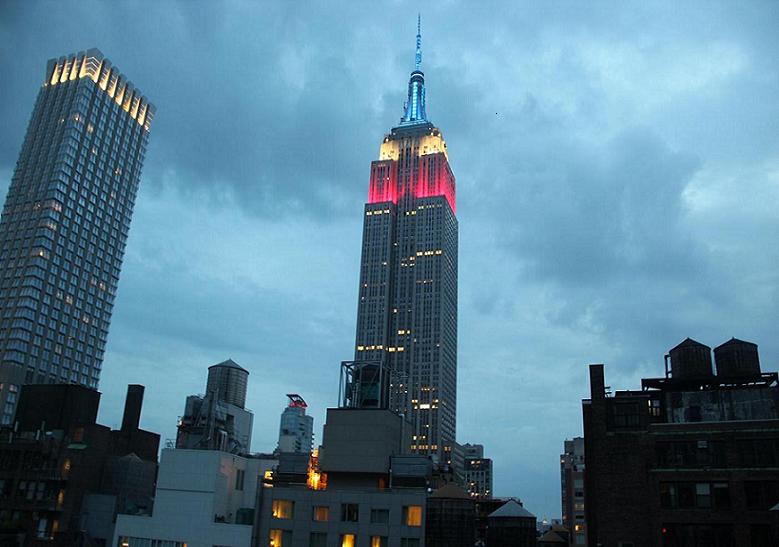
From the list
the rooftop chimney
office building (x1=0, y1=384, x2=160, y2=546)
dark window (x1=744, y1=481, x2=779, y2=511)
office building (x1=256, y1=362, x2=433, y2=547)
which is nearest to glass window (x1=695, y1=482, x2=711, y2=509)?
dark window (x1=744, y1=481, x2=779, y2=511)

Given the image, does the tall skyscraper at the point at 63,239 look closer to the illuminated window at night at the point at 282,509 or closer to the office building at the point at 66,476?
the office building at the point at 66,476

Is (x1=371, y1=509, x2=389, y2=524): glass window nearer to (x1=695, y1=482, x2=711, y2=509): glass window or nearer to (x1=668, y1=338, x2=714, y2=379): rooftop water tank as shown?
(x1=695, y1=482, x2=711, y2=509): glass window

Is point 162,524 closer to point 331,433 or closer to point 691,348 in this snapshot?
point 331,433

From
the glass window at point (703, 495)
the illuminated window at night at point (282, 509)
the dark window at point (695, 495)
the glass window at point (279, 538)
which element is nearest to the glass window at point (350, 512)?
the illuminated window at night at point (282, 509)

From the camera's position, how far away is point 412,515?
76875 mm

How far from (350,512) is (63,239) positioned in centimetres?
13679

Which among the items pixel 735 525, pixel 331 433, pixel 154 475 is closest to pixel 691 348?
pixel 735 525

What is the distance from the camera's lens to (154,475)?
10669cm

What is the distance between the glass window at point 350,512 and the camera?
7844cm

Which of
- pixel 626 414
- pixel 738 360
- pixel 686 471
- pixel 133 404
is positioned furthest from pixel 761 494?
pixel 133 404

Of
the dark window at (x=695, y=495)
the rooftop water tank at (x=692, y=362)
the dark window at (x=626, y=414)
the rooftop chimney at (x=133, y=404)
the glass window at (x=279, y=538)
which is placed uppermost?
the rooftop water tank at (x=692, y=362)

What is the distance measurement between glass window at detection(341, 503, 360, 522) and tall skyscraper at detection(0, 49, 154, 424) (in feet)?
366

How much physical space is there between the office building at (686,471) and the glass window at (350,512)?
92.3 ft

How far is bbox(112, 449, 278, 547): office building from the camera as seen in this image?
83125 mm
